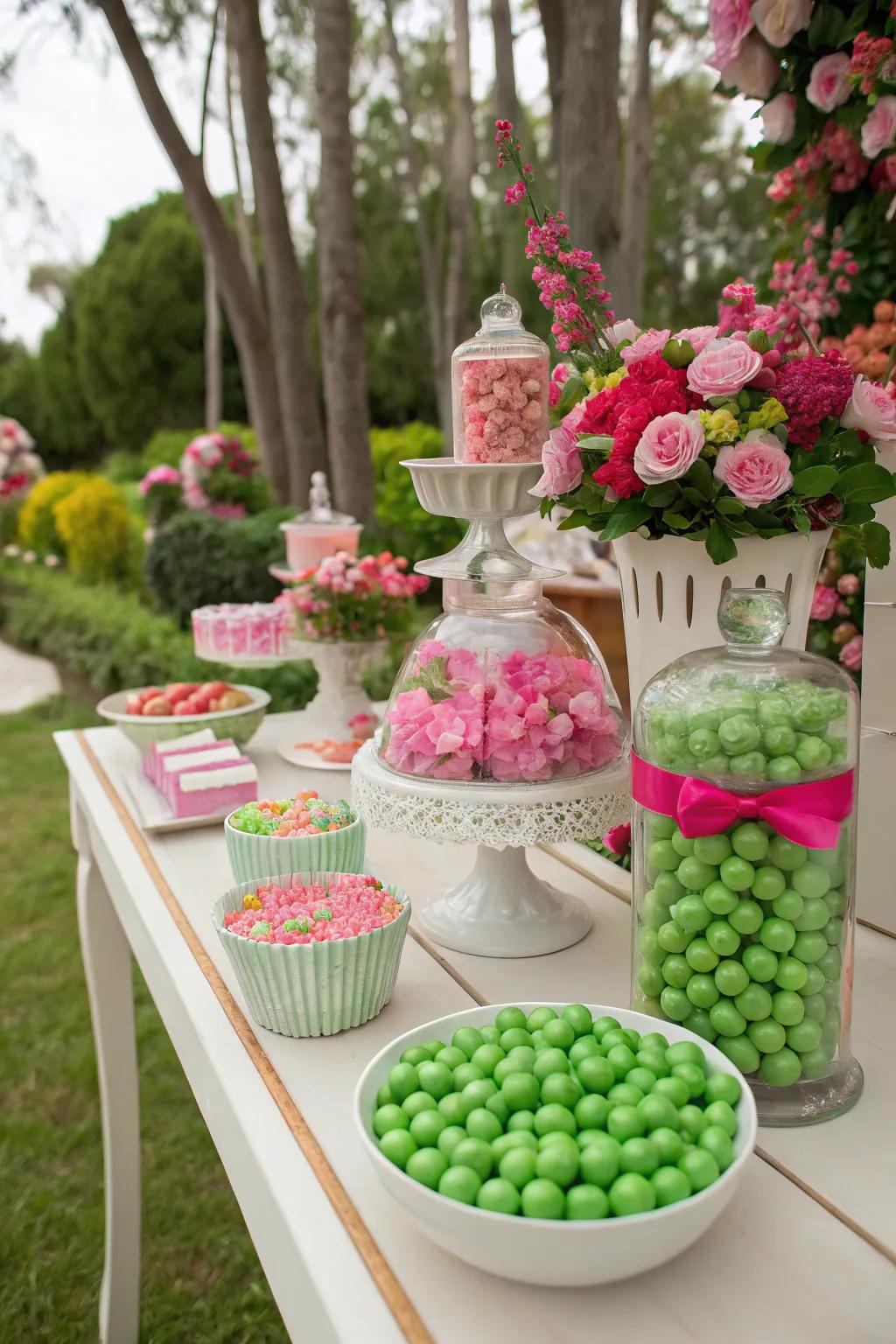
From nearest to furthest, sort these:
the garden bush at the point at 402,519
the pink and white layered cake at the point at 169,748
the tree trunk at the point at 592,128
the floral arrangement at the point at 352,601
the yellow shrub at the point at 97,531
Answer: the pink and white layered cake at the point at 169,748 → the floral arrangement at the point at 352,601 → the tree trunk at the point at 592,128 → the garden bush at the point at 402,519 → the yellow shrub at the point at 97,531

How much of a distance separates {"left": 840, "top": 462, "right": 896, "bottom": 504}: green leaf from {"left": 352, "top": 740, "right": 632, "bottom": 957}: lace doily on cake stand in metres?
0.38

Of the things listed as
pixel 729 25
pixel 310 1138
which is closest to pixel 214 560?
pixel 729 25

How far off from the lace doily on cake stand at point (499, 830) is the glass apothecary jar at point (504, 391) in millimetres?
383

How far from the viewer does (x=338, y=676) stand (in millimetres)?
2174

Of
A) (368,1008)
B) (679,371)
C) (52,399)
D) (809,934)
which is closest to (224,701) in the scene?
(368,1008)

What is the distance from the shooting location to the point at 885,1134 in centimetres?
86

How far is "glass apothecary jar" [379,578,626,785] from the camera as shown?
45.9 inches

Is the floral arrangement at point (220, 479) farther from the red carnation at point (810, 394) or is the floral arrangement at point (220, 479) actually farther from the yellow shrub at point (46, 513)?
the red carnation at point (810, 394)

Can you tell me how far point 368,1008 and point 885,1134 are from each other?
0.46 meters

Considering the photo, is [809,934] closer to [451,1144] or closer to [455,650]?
[451,1144]

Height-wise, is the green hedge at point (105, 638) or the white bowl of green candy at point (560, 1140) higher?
the white bowl of green candy at point (560, 1140)

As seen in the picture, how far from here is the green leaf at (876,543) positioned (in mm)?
1038

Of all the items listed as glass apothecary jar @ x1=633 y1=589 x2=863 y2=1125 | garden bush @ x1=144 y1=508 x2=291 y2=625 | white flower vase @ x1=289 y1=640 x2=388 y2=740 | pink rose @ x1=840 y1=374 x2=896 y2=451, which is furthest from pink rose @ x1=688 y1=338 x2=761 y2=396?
garden bush @ x1=144 y1=508 x2=291 y2=625

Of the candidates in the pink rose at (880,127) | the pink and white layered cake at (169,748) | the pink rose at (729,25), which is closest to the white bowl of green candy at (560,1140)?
the pink and white layered cake at (169,748)
